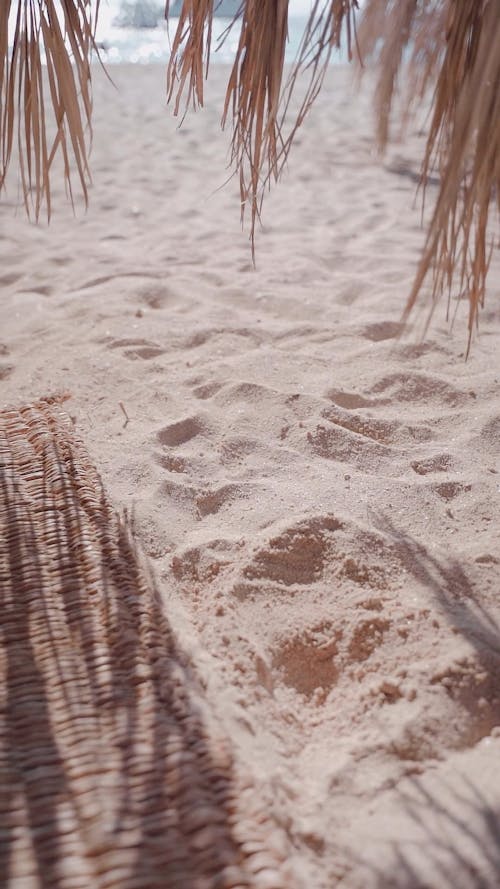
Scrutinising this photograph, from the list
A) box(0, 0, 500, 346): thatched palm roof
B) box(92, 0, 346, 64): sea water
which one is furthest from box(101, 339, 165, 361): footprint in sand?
box(92, 0, 346, 64): sea water

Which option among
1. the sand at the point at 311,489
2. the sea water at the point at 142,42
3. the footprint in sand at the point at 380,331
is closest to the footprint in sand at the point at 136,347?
the sand at the point at 311,489

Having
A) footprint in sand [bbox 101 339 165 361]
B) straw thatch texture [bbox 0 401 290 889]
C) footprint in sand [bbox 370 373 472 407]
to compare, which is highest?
footprint in sand [bbox 370 373 472 407]

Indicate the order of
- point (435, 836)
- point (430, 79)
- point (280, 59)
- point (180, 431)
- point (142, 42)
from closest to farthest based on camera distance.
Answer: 1. point (435, 836)
2. point (280, 59)
3. point (430, 79)
4. point (180, 431)
5. point (142, 42)

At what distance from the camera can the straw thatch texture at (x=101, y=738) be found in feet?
2.13

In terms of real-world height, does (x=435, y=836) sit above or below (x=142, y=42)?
below

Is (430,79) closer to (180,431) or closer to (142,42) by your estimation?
(180,431)

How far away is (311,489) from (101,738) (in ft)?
1.93

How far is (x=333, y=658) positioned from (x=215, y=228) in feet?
6.70

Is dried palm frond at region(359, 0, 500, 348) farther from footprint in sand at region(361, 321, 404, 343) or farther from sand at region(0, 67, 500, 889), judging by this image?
footprint in sand at region(361, 321, 404, 343)

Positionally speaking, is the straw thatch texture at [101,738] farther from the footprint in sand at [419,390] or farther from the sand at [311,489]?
the footprint in sand at [419,390]

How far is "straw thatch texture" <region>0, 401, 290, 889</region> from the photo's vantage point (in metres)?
0.65

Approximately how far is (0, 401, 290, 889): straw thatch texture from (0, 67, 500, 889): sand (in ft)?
0.14

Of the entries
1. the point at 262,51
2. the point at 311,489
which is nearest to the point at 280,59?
the point at 262,51

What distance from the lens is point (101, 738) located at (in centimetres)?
76
